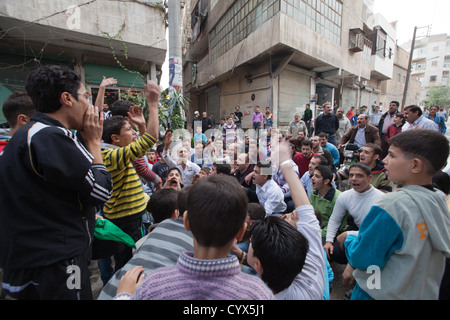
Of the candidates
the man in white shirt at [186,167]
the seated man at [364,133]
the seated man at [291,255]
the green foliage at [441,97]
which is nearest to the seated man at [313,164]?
the man in white shirt at [186,167]

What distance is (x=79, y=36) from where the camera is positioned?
6.43 metres

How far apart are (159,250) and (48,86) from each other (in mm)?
1093

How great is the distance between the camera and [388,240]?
112 cm

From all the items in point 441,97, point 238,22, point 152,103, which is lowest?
point 152,103

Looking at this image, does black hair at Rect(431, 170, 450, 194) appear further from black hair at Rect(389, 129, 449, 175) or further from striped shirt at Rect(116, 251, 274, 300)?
striped shirt at Rect(116, 251, 274, 300)

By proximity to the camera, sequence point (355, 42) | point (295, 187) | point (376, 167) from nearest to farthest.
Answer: point (295, 187) < point (376, 167) < point (355, 42)

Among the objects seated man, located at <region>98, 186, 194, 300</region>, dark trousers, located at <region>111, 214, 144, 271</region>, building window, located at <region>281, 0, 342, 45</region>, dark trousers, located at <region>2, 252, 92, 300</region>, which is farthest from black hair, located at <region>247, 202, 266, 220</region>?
building window, located at <region>281, 0, 342, 45</region>

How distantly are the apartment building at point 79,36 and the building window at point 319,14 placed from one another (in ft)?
20.6

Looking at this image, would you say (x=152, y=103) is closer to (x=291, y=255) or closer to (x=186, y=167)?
(x=291, y=255)

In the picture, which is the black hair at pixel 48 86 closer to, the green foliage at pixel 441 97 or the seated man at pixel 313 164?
the seated man at pixel 313 164

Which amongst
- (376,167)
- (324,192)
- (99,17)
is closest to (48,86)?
(324,192)

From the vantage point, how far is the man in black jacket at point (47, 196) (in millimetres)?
1040

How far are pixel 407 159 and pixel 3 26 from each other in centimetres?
903

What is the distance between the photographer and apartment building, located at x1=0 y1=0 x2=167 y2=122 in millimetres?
5680
